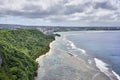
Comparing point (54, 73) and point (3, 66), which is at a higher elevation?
point (3, 66)

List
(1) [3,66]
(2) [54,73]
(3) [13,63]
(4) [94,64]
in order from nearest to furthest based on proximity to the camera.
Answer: (1) [3,66] → (3) [13,63] → (2) [54,73] → (4) [94,64]

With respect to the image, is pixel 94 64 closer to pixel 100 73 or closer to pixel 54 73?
pixel 100 73

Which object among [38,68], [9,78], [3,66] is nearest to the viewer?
[9,78]

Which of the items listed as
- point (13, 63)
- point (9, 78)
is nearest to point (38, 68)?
point (13, 63)

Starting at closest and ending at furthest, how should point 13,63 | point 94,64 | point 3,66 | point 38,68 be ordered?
point 3,66
point 13,63
point 38,68
point 94,64

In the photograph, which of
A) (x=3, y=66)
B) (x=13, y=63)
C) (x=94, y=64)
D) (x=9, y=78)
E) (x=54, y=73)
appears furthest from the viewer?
(x=94, y=64)

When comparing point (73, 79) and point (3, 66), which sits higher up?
point (3, 66)

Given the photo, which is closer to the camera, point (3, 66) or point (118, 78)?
point (3, 66)

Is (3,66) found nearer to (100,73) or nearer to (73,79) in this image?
(73,79)

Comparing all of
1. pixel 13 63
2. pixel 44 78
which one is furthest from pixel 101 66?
pixel 13 63
